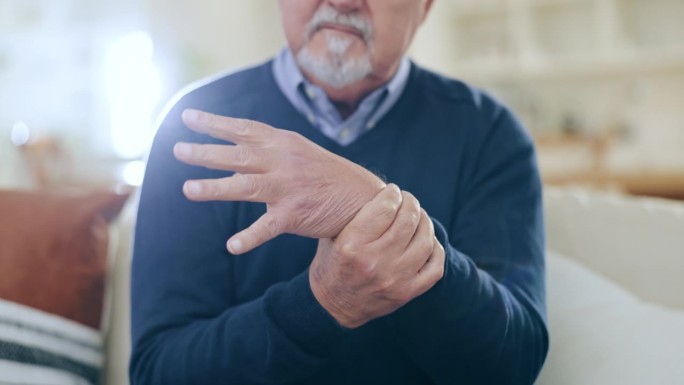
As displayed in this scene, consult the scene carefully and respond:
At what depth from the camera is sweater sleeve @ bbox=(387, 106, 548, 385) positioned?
0.75 meters

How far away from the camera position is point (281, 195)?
0.59 metres

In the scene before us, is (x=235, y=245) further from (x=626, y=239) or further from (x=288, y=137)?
(x=626, y=239)

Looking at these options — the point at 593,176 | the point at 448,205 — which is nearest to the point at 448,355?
the point at 448,205

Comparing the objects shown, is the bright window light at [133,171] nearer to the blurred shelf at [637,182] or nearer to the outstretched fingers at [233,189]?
the blurred shelf at [637,182]

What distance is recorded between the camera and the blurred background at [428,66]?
12.6 feet

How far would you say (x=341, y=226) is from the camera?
615 mm

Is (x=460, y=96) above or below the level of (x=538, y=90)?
above

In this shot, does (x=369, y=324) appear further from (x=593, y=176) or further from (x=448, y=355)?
(x=593, y=176)

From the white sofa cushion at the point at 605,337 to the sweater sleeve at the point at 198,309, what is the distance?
0.34m

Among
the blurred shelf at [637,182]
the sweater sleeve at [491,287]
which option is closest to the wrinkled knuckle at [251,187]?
the sweater sleeve at [491,287]

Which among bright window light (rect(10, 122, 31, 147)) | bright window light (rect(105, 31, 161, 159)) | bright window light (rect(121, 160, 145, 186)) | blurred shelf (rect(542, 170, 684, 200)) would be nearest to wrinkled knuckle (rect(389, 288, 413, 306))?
blurred shelf (rect(542, 170, 684, 200))

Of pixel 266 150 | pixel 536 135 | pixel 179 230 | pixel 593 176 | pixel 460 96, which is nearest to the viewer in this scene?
pixel 266 150

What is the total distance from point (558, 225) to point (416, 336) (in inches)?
22.7

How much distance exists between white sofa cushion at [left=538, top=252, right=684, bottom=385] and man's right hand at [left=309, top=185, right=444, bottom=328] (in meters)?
0.32
